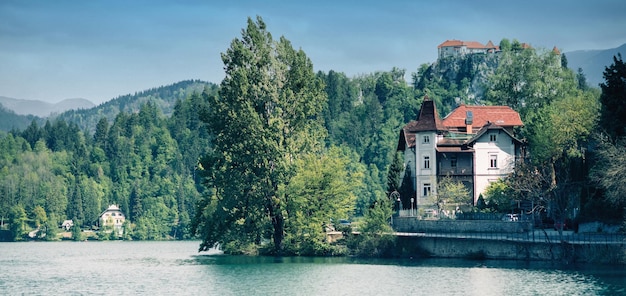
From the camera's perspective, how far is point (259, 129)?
80312 millimetres

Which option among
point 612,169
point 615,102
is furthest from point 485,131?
point 612,169

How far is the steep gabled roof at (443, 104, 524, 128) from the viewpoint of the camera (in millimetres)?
95812

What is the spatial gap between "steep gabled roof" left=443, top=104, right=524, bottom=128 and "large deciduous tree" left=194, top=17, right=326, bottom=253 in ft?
54.9

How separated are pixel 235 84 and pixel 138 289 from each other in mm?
25078

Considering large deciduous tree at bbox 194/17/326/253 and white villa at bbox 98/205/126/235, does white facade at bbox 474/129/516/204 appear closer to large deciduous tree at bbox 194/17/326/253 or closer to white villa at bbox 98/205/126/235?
large deciduous tree at bbox 194/17/326/253

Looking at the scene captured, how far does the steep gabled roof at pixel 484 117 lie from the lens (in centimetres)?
9581

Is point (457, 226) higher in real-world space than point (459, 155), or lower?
lower

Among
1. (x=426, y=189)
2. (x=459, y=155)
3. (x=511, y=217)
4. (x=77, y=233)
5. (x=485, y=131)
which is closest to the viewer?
(x=511, y=217)

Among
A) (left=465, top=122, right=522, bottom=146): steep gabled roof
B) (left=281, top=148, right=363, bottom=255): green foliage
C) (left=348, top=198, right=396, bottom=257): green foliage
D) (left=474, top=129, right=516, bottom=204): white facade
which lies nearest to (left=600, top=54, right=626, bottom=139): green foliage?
(left=348, top=198, right=396, bottom=257): green foliage

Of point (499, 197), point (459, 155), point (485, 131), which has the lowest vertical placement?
point (499, 197)

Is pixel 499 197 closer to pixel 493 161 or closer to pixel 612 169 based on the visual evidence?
pixel 493 161

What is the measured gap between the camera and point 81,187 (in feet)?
630

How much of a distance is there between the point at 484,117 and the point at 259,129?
2521 cm

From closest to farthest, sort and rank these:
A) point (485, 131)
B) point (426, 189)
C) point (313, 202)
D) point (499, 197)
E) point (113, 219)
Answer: point (313, 202)
point (499, 197)
point (485, 131)
point (426, 189)
point (113, 219)
